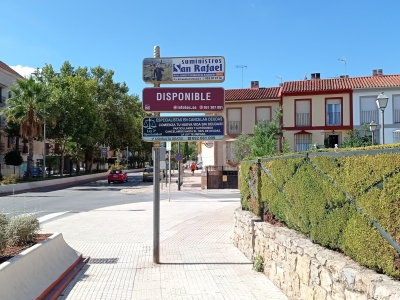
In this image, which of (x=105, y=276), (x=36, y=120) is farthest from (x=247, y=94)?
(x=105, y=276)

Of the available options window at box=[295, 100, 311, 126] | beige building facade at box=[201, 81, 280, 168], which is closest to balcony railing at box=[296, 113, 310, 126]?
window at box=[295, 100, 311, 126]

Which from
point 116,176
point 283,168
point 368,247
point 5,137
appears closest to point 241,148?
point 116,176

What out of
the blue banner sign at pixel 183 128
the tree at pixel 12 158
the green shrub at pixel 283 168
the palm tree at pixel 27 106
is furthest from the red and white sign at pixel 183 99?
the tree at pixel 12 158

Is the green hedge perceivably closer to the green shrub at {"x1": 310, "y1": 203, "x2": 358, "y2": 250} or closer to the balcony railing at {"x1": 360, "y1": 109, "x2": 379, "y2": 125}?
the green shrub at {"x1": 310, "y1": 203, "x2": 358, "y2": 250}

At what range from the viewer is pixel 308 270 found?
5.16 metres

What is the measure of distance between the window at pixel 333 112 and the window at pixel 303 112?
1.55 metres

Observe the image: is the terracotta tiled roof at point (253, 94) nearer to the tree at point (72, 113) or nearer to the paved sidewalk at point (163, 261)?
the tree at point (72, 113)

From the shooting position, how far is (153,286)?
670 cm

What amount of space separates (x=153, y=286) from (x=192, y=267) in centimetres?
144

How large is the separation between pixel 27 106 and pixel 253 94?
19.6 meters

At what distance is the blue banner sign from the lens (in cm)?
843

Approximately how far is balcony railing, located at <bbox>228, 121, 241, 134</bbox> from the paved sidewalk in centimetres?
2305

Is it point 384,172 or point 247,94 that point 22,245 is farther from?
point 247,94

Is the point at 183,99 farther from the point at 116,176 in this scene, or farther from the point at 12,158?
the point at 12,158
